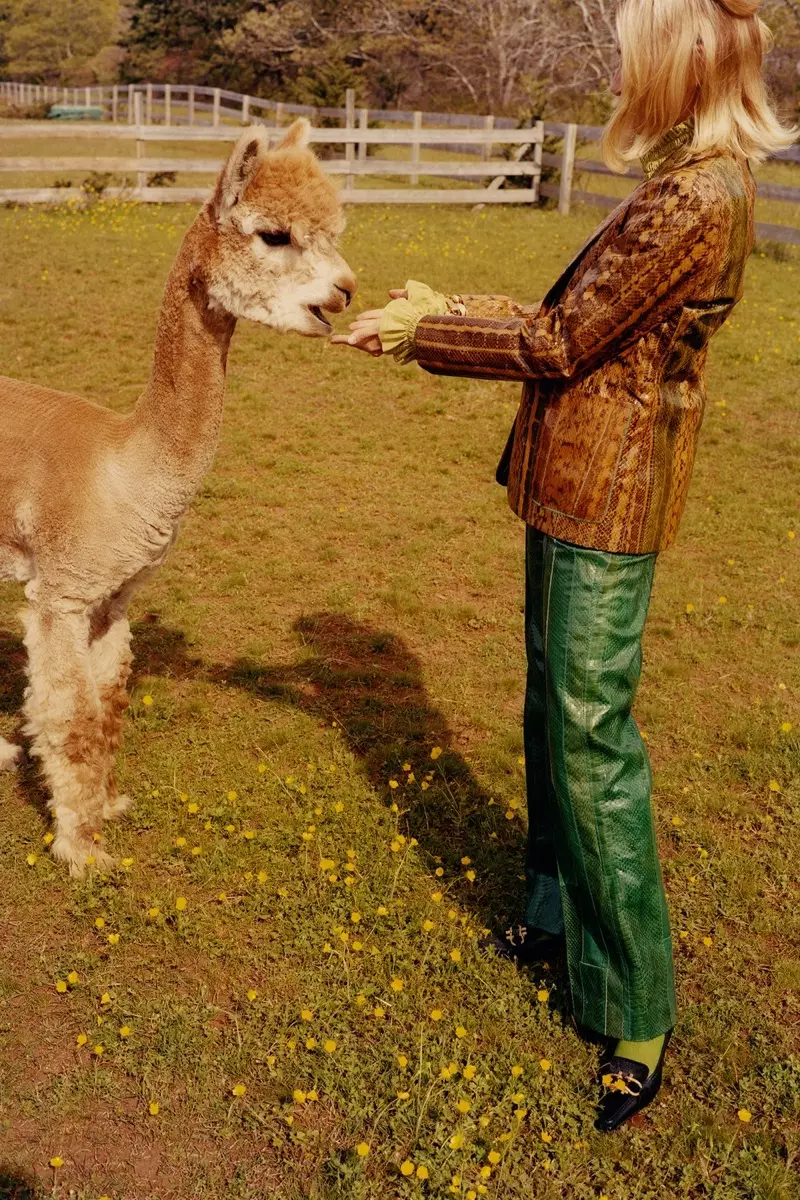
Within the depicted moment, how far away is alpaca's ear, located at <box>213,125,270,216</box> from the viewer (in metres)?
3.03

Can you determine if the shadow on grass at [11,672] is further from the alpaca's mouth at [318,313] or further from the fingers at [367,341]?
the fingers at [367,341]

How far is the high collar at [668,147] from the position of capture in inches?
96.3

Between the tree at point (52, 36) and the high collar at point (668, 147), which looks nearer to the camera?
the high collar at point (668, 147)

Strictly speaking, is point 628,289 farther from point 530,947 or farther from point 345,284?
point 530,947

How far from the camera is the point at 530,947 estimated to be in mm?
3561

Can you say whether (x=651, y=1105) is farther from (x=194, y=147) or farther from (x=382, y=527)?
(x=194, y=147)

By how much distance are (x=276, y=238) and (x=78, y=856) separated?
2343 mm

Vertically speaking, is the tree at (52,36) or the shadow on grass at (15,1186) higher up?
the tree at (52,36)

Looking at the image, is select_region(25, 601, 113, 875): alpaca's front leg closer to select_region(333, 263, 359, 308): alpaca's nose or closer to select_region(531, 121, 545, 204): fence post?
select_region(333, 263, 359, 308): alpaca's nose

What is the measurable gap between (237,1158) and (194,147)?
33125mm

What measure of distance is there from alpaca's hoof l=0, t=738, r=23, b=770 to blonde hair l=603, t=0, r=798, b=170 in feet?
11.6

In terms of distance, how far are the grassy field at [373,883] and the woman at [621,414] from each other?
407mm

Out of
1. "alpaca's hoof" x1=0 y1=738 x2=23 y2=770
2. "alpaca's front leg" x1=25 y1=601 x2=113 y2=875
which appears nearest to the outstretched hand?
"alpaca's front leg" x1=25 y1=601 x2=113 y2=875

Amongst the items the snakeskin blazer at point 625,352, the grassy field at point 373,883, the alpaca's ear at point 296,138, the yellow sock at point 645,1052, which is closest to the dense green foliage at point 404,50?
the grassy field at point 373,883
